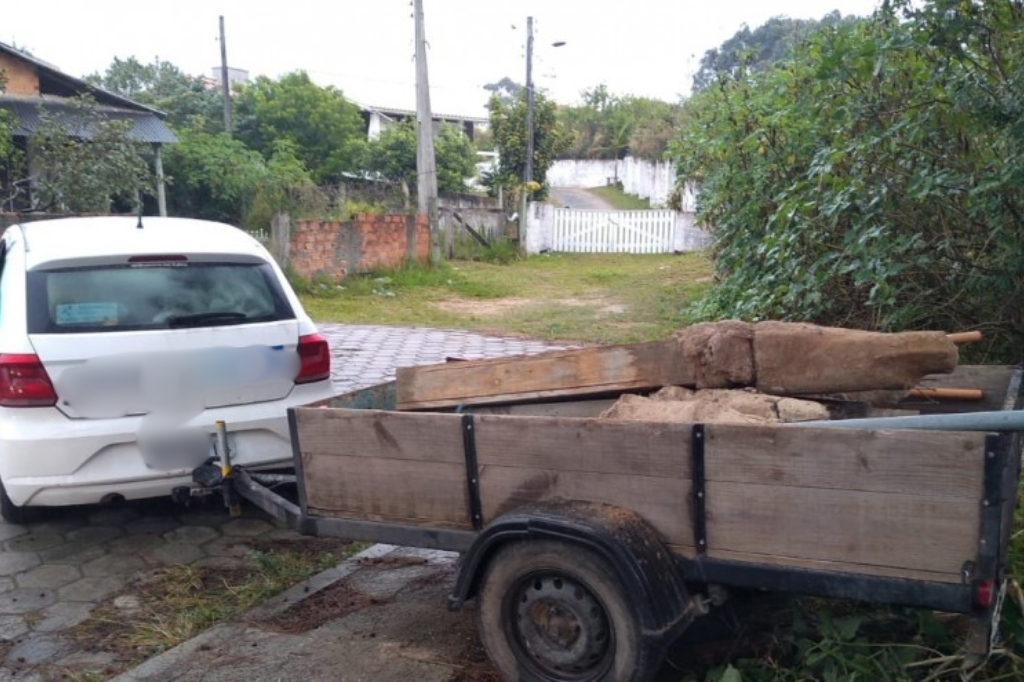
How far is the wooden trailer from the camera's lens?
2514mm

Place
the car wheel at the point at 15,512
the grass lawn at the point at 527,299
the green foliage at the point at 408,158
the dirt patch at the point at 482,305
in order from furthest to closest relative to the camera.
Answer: the green foliage at the point at 408,158 → the dirt patch at the point at 482,305 → the grass lawn at the point at 527,299 → the car wheel at the point at 15,512

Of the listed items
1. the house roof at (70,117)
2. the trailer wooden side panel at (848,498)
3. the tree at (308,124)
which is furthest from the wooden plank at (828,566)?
the tree at (308,124)

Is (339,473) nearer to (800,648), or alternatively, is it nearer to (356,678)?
(356,678)

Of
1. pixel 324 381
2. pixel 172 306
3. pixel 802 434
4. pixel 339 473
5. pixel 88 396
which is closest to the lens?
pixel 802 434

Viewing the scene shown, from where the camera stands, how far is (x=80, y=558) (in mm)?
4562

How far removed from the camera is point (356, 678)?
3.40m

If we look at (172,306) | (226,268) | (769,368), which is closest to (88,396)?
(172,306)

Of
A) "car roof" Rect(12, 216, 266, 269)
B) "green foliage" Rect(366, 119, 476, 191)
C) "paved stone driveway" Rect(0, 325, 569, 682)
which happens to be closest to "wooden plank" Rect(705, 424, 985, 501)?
"paved stone driveway" Rect(0, 325, 569, 682)

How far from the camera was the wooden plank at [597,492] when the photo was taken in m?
2.90

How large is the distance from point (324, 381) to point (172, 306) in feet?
2.86

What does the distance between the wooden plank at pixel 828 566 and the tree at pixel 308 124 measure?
Result: 96.6ft

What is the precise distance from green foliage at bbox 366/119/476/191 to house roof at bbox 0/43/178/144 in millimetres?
8119

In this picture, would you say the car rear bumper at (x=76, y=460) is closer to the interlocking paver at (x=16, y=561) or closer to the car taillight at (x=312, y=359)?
the interlocking paver at (x=16, y=561)

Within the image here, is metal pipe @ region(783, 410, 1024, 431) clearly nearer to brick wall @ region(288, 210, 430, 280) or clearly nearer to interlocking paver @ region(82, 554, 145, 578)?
interlocking paver @ region(82, 554, 145, 578)
